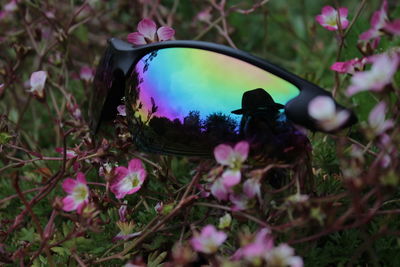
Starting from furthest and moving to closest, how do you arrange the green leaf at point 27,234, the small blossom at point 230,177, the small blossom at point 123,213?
the green leaf at point 27,234 → the small blossom at point 123,213 → the small blossom at point 230,177

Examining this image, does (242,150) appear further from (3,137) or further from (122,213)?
(3,137)

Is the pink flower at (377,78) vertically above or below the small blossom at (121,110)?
above

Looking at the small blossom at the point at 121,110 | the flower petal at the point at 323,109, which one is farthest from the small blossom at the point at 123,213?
the flower petal at the point at 323,109

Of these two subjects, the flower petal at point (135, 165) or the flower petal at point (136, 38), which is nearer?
the flower petal at point (135, 165)

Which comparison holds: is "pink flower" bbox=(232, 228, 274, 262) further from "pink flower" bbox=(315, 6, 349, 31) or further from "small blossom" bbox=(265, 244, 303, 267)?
"pink flower" bbox=(315, 6, 349, 31)

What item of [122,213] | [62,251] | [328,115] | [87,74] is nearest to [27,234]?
[62,251]

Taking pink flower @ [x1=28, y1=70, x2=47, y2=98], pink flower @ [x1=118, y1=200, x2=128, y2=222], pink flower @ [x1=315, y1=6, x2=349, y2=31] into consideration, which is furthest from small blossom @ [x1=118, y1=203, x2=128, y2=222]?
pink flower @ [x1=315, y1=6, x2=349, y2=31]

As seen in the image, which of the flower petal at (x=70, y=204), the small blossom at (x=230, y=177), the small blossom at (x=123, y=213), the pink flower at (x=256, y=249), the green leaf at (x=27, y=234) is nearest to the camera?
the pink flower at (x=256, y=249)

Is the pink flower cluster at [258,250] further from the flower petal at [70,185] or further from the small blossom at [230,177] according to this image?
the flower petal at [70,185]
